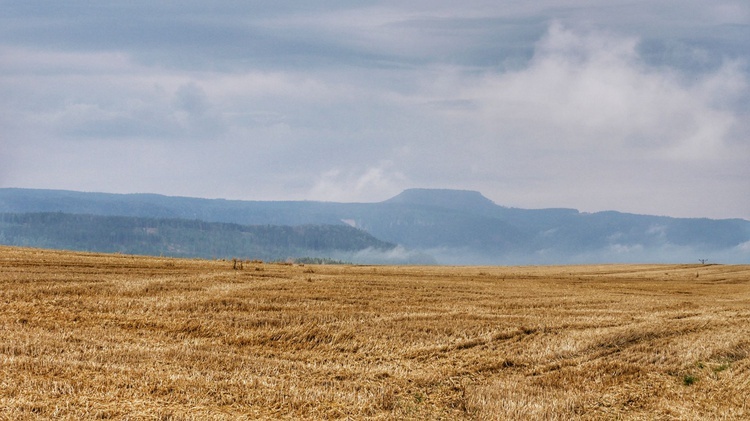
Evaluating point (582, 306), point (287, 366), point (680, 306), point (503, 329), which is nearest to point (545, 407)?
point (287, 366)

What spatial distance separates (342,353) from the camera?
1872cm

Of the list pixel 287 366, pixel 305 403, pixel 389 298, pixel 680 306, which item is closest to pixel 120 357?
pixel 287 366

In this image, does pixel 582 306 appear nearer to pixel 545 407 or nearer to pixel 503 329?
pixel 503 329

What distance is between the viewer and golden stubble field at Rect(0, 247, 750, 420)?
43.7ft

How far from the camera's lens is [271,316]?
22125 mm

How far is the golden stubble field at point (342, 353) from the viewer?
13.3m

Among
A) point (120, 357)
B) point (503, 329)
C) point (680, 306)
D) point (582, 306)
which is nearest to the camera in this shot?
point (120, 357)

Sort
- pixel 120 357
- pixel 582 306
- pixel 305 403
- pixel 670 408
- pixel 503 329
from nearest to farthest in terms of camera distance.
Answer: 1. pixel 305 403
2. pixel 670 408
3. pixel 120 357
4. pixel 503 329
5. pixel 582 306

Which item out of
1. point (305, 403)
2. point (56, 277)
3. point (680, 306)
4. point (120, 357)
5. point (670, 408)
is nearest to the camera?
point (305, 403)

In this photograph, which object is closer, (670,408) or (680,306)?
(670,408)

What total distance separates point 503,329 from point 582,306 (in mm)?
9612

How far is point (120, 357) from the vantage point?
53.4 feet

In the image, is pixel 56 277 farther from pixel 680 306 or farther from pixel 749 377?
pixel 680 306

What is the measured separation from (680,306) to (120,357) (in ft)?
87.2
